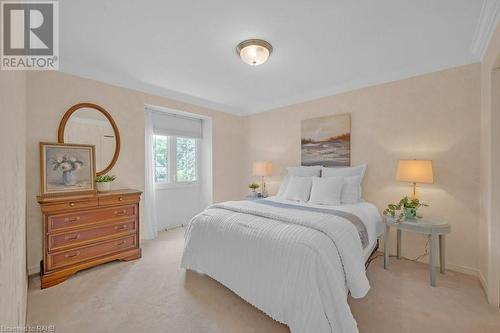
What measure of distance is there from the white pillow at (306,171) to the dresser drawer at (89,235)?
8.37 feet

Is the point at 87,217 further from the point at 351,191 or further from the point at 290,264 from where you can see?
the point at 351,191

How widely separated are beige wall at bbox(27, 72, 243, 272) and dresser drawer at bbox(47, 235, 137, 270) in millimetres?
497

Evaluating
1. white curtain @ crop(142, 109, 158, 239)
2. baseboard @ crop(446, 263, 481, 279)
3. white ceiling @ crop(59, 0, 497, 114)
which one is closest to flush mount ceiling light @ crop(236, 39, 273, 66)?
white ceiling @ crop(59, 0, 497, 114)

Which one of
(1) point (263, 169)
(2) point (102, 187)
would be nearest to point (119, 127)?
(2) point (102, 187)

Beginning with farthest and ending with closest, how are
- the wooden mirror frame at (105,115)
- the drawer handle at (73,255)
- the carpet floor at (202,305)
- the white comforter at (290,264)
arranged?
the wooden mirror frame at (105,115)
the drawer handle at (73,255)
the carpet floor at (202,305)
the white comforter at (290,264)

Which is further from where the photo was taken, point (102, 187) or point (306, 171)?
point (306, 171)

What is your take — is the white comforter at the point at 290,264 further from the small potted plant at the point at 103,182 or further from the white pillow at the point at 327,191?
the small potted plant at the point at 103,182

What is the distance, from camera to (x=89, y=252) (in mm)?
2479

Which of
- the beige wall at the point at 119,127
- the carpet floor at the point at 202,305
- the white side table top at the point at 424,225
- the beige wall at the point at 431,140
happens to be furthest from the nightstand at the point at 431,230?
the beige wall at the point at 119,127

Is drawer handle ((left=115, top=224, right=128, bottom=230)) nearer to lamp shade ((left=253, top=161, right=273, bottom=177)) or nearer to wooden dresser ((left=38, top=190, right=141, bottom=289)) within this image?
wooden dresser ((left=38, top=190, right=141, bottom=289))

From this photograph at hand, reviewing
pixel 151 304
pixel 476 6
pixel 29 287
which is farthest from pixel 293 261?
pixel 29 287

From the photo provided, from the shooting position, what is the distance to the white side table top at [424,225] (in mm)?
2191

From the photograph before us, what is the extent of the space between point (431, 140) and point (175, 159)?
13.5 feet

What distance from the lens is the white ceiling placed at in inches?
69.9
